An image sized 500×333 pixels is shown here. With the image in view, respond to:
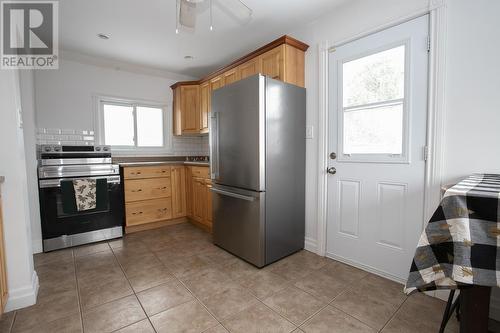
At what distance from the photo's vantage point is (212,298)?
1.74 meters

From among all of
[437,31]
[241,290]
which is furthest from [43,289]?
[437,31]

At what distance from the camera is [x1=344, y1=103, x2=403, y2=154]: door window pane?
6.24ft

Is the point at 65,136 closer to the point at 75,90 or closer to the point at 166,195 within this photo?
the point at 75,90

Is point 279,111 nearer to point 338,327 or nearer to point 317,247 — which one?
point 317,247

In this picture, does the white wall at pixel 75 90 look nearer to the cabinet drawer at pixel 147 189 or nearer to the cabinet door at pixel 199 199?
the cabinet drawer at pixel 147 189

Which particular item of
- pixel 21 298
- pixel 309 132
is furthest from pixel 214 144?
pixel 21 298

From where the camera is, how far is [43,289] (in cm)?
187

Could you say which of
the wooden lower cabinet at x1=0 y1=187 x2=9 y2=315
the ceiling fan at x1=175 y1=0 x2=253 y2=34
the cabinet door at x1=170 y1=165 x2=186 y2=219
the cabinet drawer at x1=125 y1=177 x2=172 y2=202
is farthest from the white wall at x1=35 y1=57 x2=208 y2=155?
the wooden lower cabinet at x1=0 y1=187 x2=9 y2=315

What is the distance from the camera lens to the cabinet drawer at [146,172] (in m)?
3.18

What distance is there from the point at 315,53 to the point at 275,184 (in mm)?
1431

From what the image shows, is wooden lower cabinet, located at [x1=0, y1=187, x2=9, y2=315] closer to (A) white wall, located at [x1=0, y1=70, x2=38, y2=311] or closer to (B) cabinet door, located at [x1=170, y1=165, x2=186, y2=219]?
(A) white wall, located at [x1=0, y1=70, x2=38, y2=311]

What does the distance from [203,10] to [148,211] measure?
262cm

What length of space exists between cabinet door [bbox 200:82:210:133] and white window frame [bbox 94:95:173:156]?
75cm

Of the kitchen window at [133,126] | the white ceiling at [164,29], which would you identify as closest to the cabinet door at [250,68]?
the white ceiling at [164,29]
